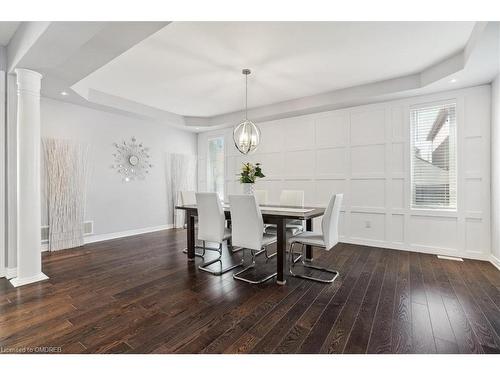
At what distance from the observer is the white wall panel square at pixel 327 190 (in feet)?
15.0

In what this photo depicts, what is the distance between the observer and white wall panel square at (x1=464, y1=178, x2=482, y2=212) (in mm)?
3486

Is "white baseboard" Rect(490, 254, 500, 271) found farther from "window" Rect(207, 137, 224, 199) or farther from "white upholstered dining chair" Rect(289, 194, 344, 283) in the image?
"window" Rect(207, 137, 224, 199)

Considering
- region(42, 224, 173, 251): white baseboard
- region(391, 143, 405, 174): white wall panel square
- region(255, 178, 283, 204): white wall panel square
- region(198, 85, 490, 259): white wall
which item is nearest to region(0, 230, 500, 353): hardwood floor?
region(198, 85, 490, 259): white wall

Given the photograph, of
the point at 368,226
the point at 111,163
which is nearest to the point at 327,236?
the point at 368,226

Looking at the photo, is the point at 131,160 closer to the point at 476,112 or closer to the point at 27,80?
the point at 27,80

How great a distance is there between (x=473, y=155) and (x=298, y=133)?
109 inches

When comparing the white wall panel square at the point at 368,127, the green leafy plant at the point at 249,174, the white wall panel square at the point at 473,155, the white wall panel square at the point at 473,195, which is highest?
the white wall panel square at the point at 368,127

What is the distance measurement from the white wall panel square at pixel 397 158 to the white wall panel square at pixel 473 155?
0.78 meters

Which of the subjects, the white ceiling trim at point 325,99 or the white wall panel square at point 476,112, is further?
the white wall panel square at point 476,112

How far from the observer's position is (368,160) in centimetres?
433

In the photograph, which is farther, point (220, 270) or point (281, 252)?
point (220, 270)

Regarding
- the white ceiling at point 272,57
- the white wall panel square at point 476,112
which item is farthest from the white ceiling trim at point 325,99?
the white wall panel square at point 476,112

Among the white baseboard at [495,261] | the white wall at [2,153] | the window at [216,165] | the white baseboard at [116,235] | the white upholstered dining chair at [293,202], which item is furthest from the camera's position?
the window at [216,165]

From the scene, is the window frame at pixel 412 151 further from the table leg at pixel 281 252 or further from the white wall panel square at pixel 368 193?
the table leg at pixel 281 252
